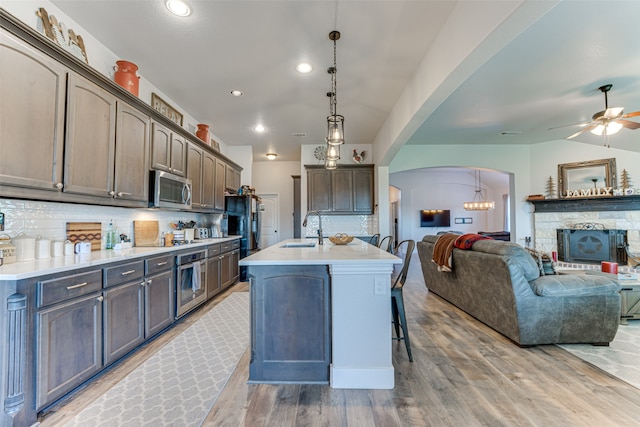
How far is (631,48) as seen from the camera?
2930 millimetres

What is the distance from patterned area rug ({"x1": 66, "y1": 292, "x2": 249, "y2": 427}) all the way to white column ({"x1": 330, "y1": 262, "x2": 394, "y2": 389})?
913 mm

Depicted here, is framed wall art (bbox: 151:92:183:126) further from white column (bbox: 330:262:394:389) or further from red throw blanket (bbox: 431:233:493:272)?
red throw blanket (bbox: 431:233:493:272)

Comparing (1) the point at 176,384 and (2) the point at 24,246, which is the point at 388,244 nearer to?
(1) the point at 176,384

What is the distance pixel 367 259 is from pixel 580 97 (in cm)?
445

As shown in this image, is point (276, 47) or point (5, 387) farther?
point (276, 47)

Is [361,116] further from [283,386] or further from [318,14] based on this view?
[283,386]

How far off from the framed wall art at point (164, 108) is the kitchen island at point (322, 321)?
107 inches

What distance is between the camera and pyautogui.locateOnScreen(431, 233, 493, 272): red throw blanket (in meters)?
3.37

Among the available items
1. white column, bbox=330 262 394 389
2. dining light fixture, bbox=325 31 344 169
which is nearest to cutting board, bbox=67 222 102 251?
white column, bbox=330 262 394 389

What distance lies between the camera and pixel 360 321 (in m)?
2.01

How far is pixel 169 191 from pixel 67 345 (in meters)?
1.92

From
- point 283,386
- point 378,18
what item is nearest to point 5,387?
point 283,386

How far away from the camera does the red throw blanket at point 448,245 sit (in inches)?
133

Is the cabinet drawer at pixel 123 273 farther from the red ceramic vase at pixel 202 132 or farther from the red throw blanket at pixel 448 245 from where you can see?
the red throw blanket at pixel 448 245
